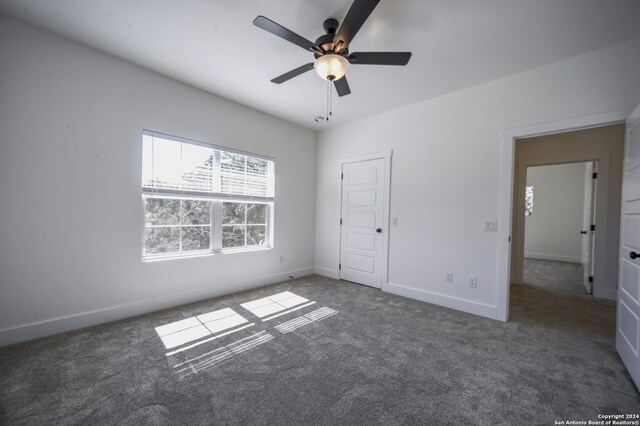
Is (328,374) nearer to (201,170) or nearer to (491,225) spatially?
(491,225)

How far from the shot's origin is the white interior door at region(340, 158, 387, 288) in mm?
4090

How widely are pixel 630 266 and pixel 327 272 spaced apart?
12.1ft

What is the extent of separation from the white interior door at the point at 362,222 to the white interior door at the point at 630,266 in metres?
2.43

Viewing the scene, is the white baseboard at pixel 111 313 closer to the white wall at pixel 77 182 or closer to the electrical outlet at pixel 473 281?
the white wall at pixel 77 182

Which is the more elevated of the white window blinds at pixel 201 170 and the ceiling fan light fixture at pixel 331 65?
the ceiling fan light fixture at pixel 331 65

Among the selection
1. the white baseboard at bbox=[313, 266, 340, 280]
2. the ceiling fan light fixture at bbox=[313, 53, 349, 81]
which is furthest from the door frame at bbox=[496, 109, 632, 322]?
the white baseboard at bbox=[313, 266, 340, 280]

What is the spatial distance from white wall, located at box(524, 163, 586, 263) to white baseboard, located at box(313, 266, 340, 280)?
6205 mm

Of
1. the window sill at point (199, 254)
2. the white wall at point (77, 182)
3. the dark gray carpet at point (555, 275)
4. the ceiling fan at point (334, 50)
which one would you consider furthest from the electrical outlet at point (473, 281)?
the white wall at point (77, 182)

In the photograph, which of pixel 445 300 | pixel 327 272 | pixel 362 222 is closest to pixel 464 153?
pixel 362 222

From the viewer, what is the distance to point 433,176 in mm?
3510

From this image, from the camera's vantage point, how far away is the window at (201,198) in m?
3.04

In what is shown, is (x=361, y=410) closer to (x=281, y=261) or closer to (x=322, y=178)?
(x=281, y=261)

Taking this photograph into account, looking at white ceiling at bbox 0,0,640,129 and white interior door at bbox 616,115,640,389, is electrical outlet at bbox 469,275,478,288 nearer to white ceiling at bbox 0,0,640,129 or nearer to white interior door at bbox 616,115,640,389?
white interior door at bbox 616,115,640,389

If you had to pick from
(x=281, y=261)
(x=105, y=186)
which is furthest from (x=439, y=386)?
(x=105, y=186)
